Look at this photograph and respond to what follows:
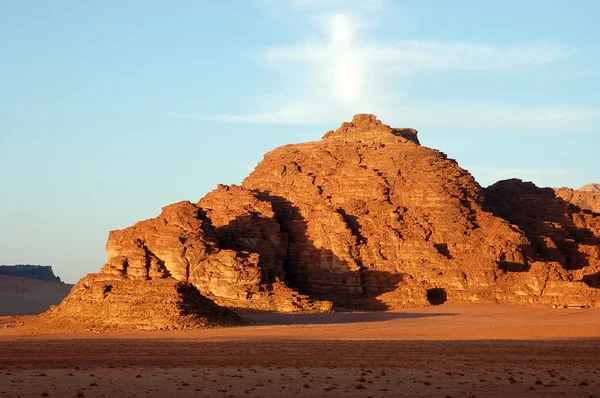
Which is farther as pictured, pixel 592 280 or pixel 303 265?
pixel 303 265

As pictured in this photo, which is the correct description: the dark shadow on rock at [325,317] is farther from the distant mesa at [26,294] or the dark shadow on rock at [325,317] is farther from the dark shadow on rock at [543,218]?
the distant mesa at [26,294]

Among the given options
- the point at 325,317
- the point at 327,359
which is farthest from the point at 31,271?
the point at 327,359

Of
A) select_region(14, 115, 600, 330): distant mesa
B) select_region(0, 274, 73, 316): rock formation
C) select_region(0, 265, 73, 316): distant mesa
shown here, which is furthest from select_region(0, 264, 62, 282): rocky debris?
select_region(14, 115, 600, 330): distant mesa

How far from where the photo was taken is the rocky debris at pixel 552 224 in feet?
251

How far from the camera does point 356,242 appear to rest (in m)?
72.7

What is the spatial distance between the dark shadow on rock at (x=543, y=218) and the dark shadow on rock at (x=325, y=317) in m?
18.5

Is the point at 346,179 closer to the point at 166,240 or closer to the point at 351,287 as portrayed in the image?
the point at 351,287

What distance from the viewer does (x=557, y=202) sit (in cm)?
8612

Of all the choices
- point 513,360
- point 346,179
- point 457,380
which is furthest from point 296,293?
point 457,380

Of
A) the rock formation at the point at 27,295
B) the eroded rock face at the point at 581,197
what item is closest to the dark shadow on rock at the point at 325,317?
the rock formation at the point at 27,295

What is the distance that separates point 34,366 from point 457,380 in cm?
1398

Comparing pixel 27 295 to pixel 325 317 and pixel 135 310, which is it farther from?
pixel 135 310

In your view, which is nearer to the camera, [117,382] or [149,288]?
[117,382]

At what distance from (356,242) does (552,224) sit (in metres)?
19.3
